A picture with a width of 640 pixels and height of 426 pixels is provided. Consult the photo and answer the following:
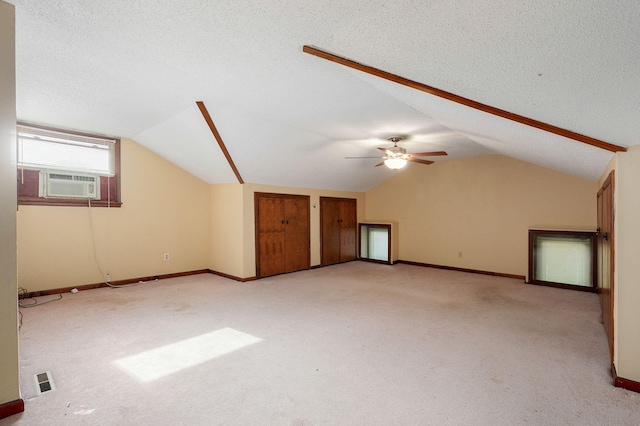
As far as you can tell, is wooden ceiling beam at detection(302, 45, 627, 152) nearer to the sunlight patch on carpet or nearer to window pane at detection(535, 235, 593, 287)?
the sunlight patch on carpet

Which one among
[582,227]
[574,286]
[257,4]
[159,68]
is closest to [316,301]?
[159,68]

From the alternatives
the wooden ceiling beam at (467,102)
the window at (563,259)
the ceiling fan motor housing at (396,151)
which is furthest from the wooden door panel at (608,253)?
the ceiling fan motor housing at (396,151)

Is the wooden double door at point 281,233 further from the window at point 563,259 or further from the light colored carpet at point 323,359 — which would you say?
the window at point 563,259

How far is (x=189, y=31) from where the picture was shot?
1.92 metres

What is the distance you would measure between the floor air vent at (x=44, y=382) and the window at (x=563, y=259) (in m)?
6.05

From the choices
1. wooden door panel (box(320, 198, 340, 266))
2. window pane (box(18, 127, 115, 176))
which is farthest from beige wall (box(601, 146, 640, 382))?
window pane (box(18, 127, 115, 176))

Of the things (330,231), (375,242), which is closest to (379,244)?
(375,242)

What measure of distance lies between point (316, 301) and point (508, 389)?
95.1 inches

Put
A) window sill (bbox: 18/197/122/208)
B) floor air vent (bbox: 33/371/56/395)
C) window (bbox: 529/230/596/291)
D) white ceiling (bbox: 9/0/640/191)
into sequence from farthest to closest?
window (bbox: 529/230/596/291), window sill (bbox: 18/197/122/208), floor air vent (bbox: 33/371/56/395), white ceiling (bbox: 9/0/640/191)

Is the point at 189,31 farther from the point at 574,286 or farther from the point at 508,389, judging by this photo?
the point at 574,286

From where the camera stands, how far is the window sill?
404 cm

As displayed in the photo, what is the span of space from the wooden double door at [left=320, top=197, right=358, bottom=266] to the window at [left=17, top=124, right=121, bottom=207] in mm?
3832

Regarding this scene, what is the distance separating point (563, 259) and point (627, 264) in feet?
10.6

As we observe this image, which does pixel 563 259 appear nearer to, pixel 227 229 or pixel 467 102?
pixel 467 102
